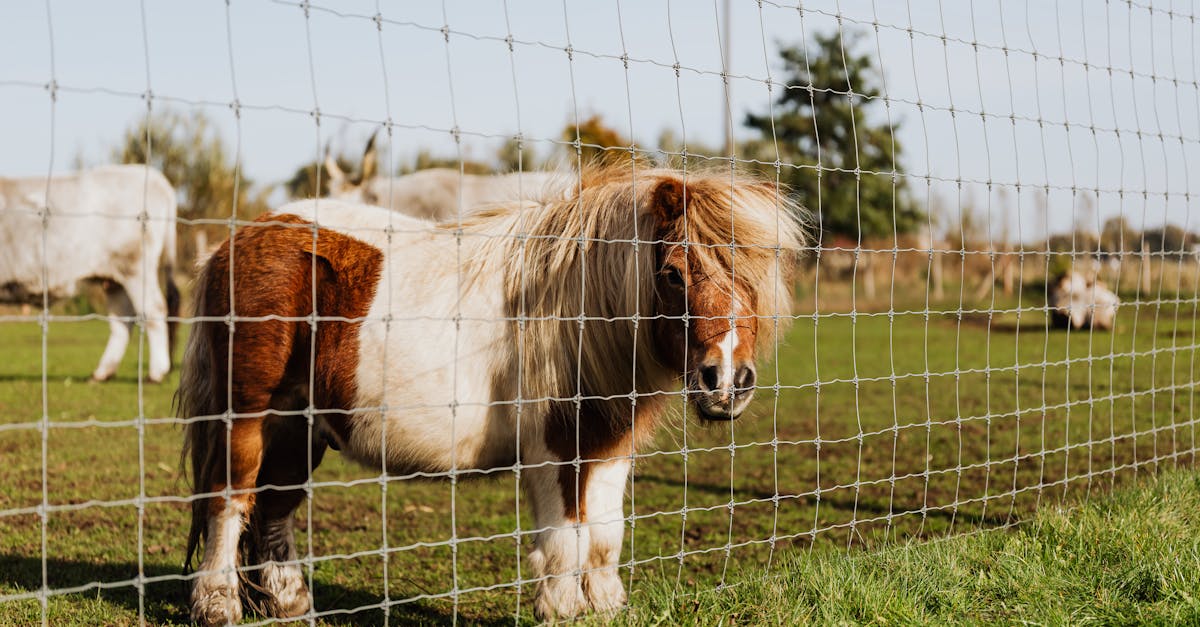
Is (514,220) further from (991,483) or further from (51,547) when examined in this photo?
(991,483)

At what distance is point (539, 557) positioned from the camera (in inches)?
133

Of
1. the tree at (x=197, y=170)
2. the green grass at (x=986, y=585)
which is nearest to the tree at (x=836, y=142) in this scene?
the tree at (x=197, y=170)

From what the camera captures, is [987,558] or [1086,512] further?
[1086,512]

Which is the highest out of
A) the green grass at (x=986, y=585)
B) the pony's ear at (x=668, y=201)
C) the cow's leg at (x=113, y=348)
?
the pony's ear at (x=668, y=201)

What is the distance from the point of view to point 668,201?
333cm

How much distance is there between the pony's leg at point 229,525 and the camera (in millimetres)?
3500

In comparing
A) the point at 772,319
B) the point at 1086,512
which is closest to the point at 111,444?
the point at 772,319

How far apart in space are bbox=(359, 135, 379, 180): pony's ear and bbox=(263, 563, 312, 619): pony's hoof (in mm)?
11695

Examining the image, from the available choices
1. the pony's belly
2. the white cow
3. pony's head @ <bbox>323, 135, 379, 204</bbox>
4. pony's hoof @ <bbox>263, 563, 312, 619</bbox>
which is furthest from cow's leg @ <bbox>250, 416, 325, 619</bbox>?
pony's head @ <bbox>323, 135, 379, 204</bbox>

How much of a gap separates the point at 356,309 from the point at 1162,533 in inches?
133

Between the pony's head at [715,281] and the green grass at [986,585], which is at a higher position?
the pony's head at [715,281]

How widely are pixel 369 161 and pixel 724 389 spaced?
13.4 metres

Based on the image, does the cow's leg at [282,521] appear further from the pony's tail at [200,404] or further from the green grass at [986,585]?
the green grass at [986,585]

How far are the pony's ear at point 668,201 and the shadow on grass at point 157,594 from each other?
5.69ft
